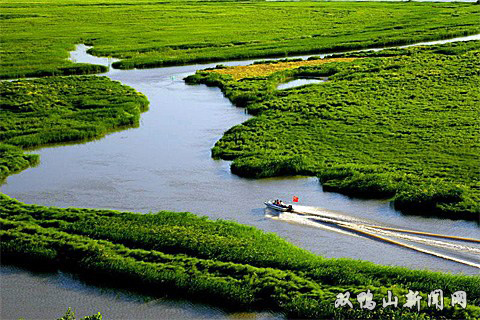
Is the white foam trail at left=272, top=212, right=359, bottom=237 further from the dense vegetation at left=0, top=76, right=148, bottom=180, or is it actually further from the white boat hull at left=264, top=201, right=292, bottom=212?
the dense vegetation at left=0, top=76, right=148, bottom=180

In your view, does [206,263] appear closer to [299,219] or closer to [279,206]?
[299,219]

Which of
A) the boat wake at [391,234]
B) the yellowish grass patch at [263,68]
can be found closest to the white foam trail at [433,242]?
the boat wake at [391,234]

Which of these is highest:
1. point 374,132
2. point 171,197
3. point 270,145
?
point 374,132

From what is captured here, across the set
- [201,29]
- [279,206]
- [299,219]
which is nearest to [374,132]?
[279,206]

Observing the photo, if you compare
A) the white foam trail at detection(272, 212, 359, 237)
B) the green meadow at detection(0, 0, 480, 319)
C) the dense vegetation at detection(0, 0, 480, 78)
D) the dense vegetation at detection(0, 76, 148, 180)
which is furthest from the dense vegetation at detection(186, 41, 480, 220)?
the dense vegetation at detection(0, 0, 480, 78)

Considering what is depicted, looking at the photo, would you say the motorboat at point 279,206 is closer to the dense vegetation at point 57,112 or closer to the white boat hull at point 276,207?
the white boat hull at point 276,207

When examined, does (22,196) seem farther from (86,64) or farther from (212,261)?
(86,64)

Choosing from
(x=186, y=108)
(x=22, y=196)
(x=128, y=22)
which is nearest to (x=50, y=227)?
(x=22, y=196)

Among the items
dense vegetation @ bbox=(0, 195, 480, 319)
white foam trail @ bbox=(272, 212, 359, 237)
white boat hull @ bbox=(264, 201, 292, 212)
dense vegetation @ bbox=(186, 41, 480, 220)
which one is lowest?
dense vegetation @ bbox=(0, 195, 480, 319)
